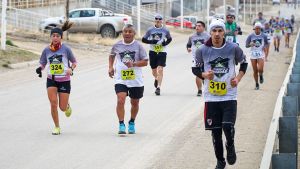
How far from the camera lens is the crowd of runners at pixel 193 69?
31.3 ft

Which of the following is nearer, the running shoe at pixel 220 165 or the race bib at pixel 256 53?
the running shoe at pixel 220 165

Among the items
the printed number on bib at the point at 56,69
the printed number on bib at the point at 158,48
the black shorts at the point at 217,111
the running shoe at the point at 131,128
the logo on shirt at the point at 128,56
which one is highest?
the printed number on bib at the point at 158,48

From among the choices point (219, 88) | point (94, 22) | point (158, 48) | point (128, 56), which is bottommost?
point (219, 88)

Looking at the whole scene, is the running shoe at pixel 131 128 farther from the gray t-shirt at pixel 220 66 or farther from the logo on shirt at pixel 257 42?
the logo on shirt at pixel 257 42

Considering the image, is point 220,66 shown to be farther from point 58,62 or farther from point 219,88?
point 58,62

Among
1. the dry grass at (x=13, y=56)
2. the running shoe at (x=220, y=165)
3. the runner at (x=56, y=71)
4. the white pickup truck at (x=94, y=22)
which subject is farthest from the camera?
the white pickup truck at (x=94, y=22)

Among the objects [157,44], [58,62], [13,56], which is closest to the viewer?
[58,62]

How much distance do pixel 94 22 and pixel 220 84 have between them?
33.2 m

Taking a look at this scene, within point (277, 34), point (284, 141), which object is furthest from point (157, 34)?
point (277, 34)

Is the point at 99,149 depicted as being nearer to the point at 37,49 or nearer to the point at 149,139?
the point at 149,139

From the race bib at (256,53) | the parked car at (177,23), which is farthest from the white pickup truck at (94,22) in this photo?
the parked car at (177,23)

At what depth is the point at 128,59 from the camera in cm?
1279

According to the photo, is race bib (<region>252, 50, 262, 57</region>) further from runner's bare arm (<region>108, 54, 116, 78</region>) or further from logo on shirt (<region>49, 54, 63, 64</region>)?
logo on shirt (<region>49, 54, 63, 64</region>)

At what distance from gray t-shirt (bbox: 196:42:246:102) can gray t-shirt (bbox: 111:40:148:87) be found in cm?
324
